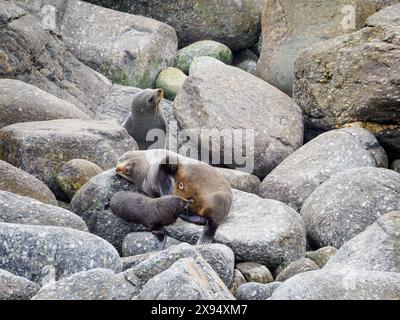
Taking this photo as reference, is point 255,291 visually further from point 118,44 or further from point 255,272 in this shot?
point 118,44

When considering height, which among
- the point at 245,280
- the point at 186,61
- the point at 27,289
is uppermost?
the point at 27,289

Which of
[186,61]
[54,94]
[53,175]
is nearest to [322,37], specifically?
[186,61]

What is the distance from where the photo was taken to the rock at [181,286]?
659cm

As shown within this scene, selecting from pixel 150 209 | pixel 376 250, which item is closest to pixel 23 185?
pixel 150 209

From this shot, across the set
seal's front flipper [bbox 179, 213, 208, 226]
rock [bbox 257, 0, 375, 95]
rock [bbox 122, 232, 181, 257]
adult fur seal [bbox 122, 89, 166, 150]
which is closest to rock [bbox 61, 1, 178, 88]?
rock [bbox 257, 0, 375, 95]

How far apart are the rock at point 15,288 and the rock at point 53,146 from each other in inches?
171

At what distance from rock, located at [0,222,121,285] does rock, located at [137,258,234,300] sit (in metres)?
1.41

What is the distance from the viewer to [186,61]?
17359 mm

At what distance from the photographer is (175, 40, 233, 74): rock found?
17.2m

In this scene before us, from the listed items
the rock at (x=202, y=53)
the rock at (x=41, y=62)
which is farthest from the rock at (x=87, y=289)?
the rock at (x=202, y=53)

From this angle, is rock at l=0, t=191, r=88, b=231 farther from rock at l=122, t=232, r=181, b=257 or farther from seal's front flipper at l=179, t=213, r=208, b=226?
seal's front flipper at l=179, t=213, r=208, b=226

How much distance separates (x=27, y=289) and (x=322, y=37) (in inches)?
361

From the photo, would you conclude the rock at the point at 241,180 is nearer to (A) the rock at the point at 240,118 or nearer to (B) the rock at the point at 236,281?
(A) the rock at the point at 240,118

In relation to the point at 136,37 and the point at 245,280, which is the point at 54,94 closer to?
the point at 136,37
